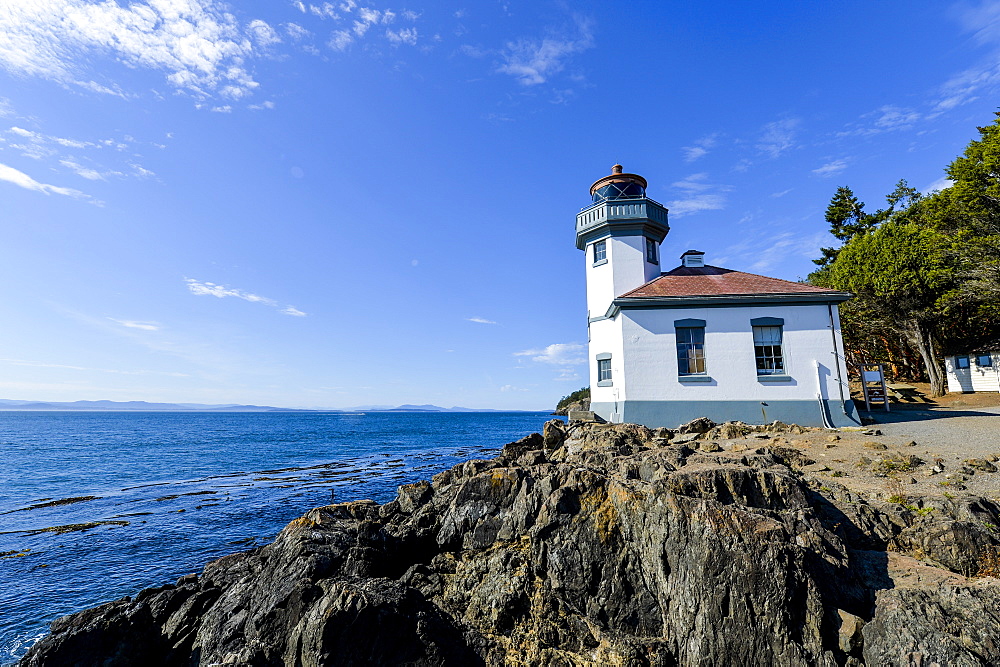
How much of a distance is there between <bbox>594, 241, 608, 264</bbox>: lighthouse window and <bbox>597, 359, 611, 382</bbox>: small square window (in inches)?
188

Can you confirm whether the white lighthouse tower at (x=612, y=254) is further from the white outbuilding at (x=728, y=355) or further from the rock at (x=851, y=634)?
the rock at (x=851, y=634)

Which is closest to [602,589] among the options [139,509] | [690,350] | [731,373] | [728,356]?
[690,350]

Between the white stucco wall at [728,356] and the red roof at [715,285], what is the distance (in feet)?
2.20

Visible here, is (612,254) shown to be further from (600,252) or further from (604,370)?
(604,370)

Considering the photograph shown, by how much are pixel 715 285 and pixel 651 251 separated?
138 inches

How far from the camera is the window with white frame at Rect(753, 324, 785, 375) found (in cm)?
1711

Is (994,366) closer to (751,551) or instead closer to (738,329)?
(738,329)

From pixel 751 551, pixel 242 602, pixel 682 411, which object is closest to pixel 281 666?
pixel 242 602

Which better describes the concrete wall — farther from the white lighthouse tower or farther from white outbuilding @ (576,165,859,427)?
the white lighthouse tower

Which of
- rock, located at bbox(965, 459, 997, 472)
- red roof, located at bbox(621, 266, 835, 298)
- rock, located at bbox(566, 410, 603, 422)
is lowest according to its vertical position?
rock, located at bbox(965, 459, 997, 472)

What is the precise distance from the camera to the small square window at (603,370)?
62.6 feet

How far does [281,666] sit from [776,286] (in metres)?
19.2

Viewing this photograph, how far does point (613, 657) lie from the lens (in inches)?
201

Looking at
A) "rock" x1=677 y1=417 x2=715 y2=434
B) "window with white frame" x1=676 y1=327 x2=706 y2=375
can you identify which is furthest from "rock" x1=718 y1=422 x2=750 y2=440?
"window with white frame" x1=676 y1=327 x2=706 y2=375
